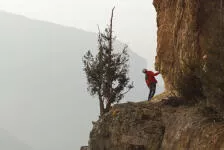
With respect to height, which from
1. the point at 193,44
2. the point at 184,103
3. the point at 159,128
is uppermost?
the point at 193,44

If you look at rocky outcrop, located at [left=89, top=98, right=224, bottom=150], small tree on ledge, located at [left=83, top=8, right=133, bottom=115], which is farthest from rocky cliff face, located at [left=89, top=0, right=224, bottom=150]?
small tree on ledge, located at [left=83, top=8, right=133, bottom=115]

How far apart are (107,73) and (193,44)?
10504mm

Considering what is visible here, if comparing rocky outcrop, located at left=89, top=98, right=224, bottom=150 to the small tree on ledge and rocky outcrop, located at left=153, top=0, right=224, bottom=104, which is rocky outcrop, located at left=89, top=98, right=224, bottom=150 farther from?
the small tree on ledge

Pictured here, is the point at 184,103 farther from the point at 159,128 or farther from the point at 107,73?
the point at 107,73

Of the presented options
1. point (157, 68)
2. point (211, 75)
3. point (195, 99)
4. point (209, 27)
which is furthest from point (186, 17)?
point (211, 75)

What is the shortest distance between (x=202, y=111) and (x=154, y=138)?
3486mm

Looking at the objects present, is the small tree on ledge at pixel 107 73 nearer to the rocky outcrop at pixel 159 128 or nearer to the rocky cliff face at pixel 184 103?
the rocky cliff face at pixel 184 103

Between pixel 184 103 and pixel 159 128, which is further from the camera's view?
pixel 184 103

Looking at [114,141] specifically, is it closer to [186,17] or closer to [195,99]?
[195,99]

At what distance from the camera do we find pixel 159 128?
15961mm

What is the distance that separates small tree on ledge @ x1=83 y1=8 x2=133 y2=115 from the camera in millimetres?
26870

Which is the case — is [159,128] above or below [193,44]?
below

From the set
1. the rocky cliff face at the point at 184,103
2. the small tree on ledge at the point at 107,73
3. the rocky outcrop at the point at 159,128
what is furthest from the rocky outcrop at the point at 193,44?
the small tree on ledge at the point at 107,73

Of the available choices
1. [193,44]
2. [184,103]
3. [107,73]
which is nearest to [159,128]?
[184,103]
